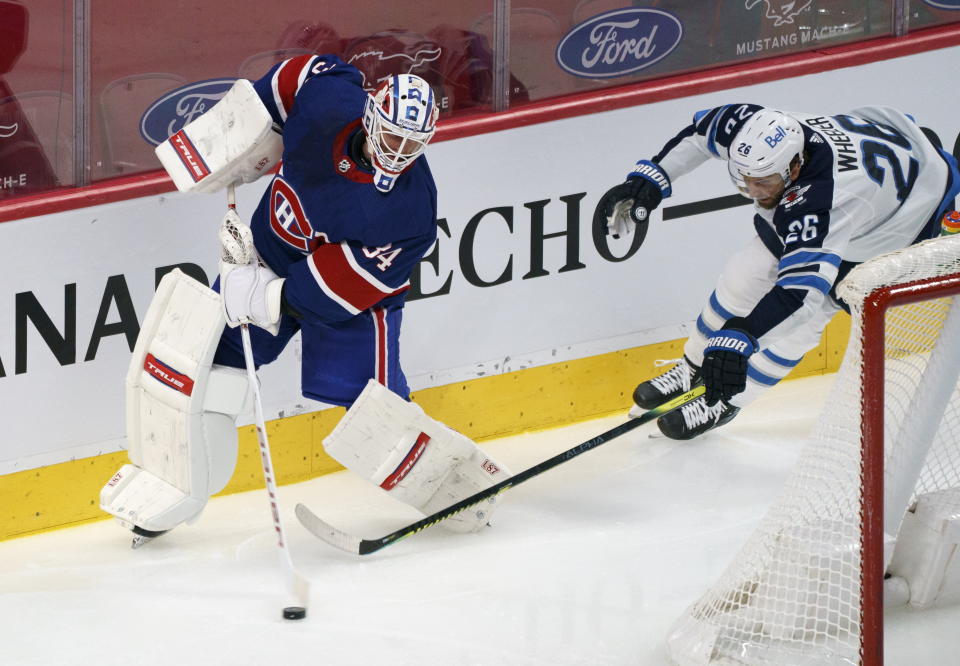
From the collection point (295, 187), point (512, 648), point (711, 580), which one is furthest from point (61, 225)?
point (711, 580)

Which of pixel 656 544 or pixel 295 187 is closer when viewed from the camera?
pixel 295 187

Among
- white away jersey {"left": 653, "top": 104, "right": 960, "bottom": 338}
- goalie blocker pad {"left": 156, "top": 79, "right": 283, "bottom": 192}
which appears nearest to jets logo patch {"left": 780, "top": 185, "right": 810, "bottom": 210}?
white away jersey {"left": 653, "top": 104, "right": 960, "bottom": 338}

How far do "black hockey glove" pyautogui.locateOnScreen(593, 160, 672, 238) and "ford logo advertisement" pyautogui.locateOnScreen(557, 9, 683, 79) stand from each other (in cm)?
46

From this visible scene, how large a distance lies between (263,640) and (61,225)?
1.11 metres

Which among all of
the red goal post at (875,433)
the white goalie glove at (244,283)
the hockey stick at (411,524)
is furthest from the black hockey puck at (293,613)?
the red goal post at (875,433)

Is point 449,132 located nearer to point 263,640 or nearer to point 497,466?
point 497,466

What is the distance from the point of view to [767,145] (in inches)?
152

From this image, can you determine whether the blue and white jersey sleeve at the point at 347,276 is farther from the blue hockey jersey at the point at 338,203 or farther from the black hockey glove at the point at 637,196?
the black hockey glove at the point at 637,196

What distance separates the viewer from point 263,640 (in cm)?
345

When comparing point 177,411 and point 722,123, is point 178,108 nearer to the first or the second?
point 177,411

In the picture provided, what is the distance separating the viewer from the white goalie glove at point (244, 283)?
3.60 m

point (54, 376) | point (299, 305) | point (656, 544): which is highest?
point (299, 305)

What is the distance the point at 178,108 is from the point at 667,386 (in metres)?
1.54

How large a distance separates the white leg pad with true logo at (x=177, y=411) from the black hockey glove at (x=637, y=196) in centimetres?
109
